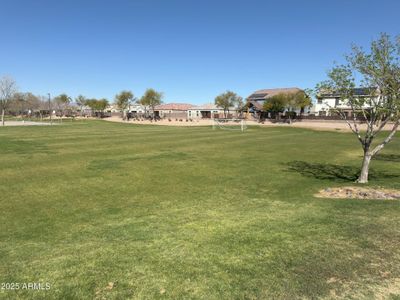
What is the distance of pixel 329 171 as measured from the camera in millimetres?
17609

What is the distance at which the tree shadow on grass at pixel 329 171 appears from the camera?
633 inches

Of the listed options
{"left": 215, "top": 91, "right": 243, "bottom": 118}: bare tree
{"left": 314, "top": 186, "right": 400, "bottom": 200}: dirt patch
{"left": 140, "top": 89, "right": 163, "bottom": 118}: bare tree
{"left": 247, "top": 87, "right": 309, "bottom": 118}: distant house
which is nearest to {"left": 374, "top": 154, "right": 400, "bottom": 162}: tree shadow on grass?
{"left": 314, "top": 186, "right": 400, "bottom": 200}: dirt patch

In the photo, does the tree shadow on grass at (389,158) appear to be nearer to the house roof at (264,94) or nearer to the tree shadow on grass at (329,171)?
the tree shadow on grass at (329,171)

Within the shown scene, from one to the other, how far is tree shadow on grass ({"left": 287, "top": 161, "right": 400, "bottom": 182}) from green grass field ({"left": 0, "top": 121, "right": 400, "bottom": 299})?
968mm

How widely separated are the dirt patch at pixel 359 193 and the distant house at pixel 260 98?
274 ft

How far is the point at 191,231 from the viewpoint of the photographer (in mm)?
8008

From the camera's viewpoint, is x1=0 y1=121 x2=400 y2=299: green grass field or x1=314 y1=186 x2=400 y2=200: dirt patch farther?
x1=314 y1=186 x2=400 y2=200: dirt patch

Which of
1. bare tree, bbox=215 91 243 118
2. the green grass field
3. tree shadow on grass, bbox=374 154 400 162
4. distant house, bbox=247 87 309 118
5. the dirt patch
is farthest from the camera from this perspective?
bare tree, bbox=215 91 243 118

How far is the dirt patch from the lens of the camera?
1157 cm

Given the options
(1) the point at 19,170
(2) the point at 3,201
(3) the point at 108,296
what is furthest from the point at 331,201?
(1) the point at 19,170

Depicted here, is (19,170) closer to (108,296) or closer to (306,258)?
(108,296)

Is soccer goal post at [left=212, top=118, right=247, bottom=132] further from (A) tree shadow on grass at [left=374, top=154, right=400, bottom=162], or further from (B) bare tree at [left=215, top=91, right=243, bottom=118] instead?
(A) tree shadow on grass at [left=374, top=154, right=400, bottom=162]

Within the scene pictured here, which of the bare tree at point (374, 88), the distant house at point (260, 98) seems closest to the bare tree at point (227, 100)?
the distant house at point (260, 98)

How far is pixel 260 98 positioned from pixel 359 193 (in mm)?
104211
